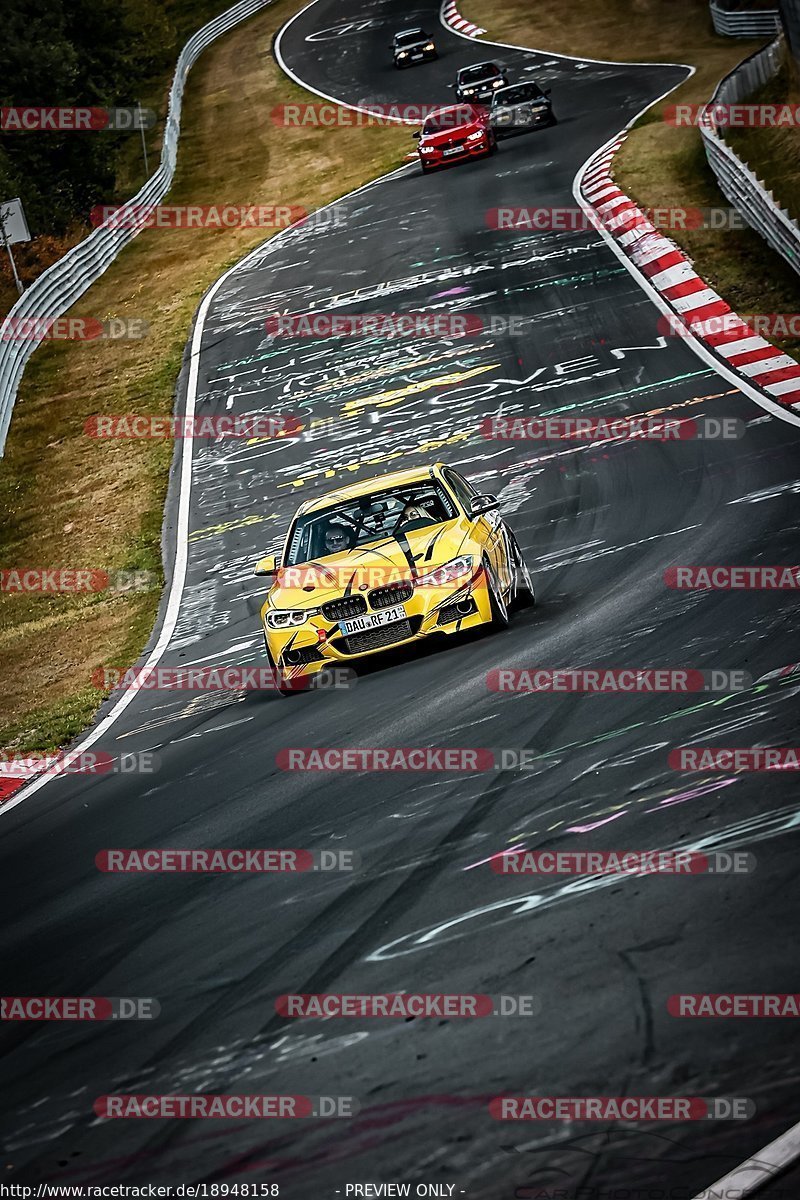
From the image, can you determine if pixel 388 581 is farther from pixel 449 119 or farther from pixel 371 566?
pixel 449 119

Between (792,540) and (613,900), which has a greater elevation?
(613,900)

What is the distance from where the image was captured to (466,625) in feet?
36.8

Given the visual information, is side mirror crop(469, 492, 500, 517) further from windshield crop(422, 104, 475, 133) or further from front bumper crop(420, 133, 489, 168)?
windshield crop(422, 104, 475, 133)

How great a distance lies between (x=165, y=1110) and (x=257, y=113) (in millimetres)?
45867

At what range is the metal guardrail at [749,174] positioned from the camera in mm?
21625

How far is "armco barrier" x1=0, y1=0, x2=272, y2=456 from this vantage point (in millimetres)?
27141

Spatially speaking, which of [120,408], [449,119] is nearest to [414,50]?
[449,119]

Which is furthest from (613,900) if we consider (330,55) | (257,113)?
(330,55)

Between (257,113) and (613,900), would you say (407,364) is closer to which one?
(613,900)

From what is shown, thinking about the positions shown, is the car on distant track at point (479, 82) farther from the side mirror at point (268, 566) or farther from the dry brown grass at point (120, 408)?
the side mirror at point (268, 566)

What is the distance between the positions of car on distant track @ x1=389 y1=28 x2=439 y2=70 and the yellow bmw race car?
132ft

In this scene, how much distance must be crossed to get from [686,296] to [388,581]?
41.5ft

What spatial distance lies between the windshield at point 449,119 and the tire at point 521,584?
80.7 ft

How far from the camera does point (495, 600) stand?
37.1 feet
